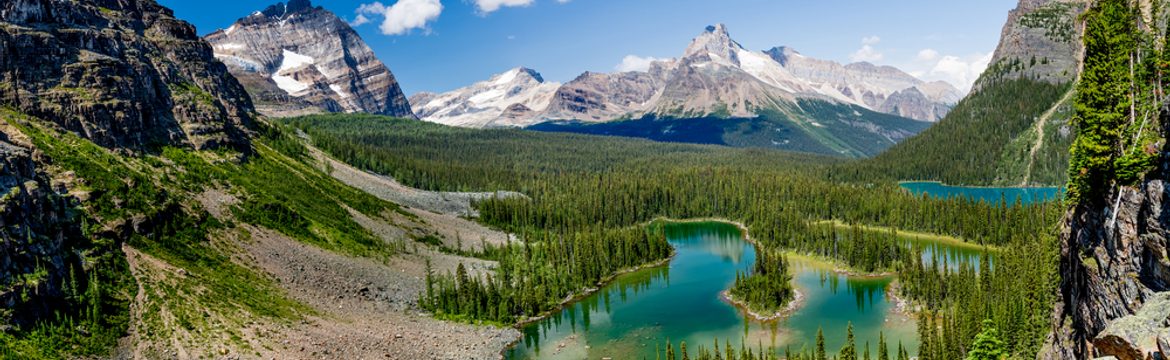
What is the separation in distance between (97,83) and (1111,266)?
114 m

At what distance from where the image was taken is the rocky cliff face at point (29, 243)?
1992 inches

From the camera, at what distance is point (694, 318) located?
89.1m

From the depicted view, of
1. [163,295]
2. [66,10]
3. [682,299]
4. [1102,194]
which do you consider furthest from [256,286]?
[1102,194]

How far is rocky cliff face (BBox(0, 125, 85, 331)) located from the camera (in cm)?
5059

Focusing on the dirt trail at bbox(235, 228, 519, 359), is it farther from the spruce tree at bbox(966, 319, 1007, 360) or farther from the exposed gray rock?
the exposed gray rock

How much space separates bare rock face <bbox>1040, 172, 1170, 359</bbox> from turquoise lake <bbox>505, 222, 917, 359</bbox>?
31188 mm


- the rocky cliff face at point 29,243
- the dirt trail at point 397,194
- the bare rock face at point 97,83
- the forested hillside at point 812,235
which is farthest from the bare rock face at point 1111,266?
the dirt trail at point 397,194

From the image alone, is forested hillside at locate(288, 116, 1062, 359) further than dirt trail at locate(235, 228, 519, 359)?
Yes

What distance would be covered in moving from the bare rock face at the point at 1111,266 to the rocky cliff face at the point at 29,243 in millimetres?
70687

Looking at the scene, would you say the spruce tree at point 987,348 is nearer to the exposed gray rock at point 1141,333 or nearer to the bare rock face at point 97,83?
the exposed gray rock at point 1141,333

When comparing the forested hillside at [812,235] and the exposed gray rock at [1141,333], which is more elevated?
the exposed gray rock at [1141,333]

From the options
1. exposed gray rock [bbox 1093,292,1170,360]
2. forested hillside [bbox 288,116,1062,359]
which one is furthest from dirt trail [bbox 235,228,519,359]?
exposed gray rock [bbox 1093,292,1170,360]

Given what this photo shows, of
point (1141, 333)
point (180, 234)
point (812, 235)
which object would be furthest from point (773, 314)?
point (180, 234)

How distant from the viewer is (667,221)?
617ft
